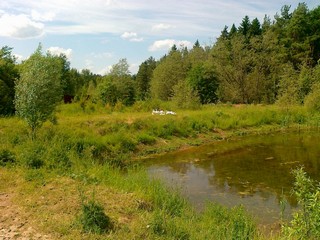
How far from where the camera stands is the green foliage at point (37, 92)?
14.3m

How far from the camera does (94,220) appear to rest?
287 inches

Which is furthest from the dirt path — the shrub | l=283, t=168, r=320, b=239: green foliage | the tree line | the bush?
the tree line

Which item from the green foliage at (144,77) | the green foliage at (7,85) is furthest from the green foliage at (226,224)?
the green foliage at (144,77)

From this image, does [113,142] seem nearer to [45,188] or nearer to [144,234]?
[45,188]

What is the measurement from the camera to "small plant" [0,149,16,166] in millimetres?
12039

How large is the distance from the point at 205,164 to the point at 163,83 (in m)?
36.4

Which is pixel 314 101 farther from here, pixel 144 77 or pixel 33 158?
pixel 144 77

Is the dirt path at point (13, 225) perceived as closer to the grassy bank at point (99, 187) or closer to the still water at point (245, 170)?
the grassy bank at point (99, 187)

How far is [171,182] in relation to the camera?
1346 cm

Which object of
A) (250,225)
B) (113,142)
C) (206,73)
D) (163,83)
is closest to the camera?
(250,225)

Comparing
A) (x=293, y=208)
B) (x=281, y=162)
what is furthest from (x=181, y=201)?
(x=281, y=162)

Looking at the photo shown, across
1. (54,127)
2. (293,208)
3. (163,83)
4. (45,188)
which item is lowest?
(293,208)

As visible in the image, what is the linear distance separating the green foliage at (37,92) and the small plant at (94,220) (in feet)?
25.0

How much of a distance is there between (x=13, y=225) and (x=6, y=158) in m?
5.12
